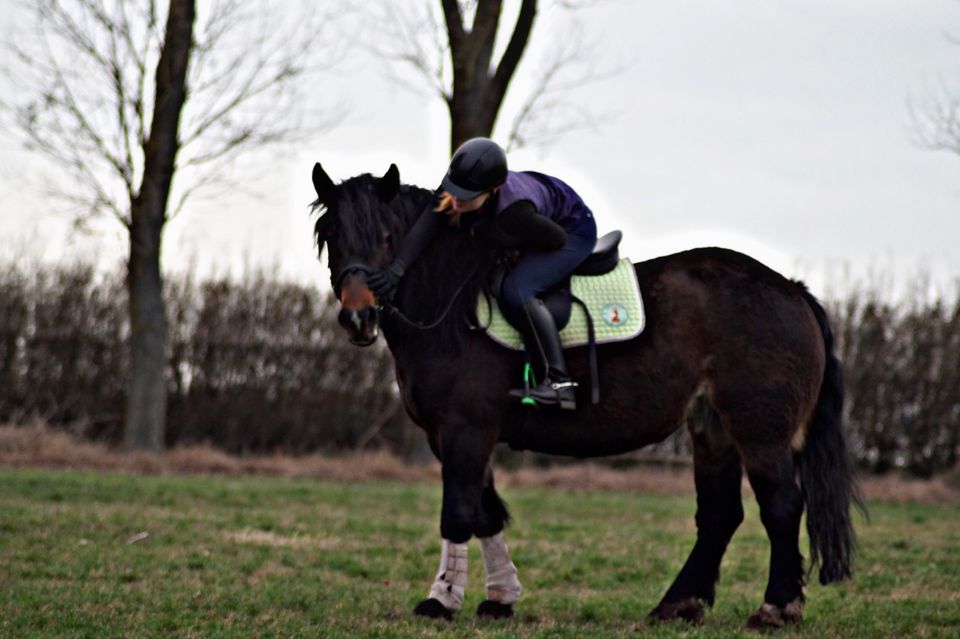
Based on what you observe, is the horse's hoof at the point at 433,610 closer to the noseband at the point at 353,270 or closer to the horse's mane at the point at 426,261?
the horse's mane at the point at 426,261

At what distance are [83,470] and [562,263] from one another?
1190 cm

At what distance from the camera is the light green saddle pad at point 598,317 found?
24.3ft

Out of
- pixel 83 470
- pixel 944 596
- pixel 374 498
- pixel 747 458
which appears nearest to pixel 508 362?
pixel 747 458

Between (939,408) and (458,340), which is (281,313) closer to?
(939,408)

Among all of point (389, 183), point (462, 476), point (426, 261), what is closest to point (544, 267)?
point (426, 261)

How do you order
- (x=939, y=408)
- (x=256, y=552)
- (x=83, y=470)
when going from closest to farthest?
(x=256, y=552), (x=83, y=470), (x=939, y=408)

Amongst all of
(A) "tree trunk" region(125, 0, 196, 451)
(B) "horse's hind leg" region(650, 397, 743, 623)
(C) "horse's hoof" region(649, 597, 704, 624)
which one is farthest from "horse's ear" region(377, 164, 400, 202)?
(A) "tree trunk" region(125, 0, 196, 451)

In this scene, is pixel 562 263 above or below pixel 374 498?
above

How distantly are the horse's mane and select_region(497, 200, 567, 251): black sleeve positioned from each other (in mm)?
209

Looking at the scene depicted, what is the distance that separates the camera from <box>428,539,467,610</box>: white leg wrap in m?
7.49

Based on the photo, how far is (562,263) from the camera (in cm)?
747

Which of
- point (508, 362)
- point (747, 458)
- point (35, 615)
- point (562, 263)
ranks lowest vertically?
point (35, 615)

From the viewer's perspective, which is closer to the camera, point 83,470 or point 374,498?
point 374,498

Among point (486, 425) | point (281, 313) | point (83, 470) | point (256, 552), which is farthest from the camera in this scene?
point (281, 313)
